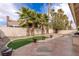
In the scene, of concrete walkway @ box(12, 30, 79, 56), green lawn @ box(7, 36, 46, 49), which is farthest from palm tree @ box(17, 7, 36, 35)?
concrete walkway @ box(12, 30, 79, 56)

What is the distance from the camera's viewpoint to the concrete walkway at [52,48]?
99.0 inches

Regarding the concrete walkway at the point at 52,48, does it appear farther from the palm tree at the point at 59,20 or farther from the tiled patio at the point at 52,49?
the palm tree at the point at 59,20

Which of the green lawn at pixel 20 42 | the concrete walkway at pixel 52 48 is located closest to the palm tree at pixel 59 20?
the concrete walkway at pixel 52 48

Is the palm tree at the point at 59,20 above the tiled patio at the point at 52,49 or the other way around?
above

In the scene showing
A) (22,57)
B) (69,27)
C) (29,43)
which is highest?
(69,27)

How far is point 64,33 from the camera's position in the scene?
2561 mm

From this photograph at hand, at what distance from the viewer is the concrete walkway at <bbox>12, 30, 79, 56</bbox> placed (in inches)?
99.0

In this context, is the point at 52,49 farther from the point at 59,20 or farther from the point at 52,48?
Result: the point at 59,20

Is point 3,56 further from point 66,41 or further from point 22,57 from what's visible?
point 66,41

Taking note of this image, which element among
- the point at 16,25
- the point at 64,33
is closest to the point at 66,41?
the point at 64,33

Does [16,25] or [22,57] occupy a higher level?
[16,25]

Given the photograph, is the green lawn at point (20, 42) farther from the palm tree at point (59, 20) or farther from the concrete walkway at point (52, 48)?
the palm tree at point (59, 20)

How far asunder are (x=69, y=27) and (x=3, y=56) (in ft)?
2.71

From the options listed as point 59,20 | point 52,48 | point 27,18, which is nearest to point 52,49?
point 52,48
